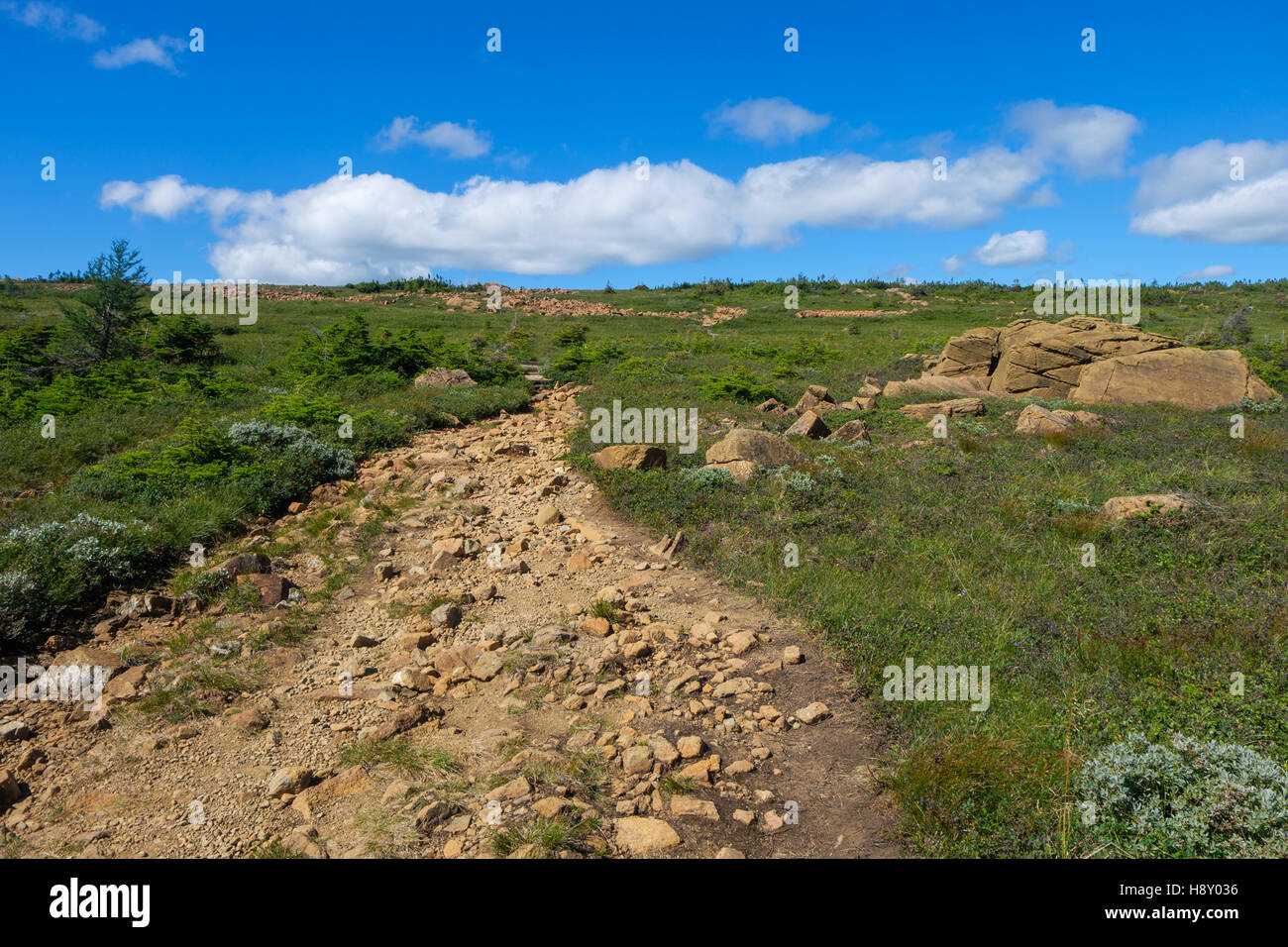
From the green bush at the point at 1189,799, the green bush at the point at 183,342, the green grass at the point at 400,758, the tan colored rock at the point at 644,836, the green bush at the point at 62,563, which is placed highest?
the green bush at the point at 183,342

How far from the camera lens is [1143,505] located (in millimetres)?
8914

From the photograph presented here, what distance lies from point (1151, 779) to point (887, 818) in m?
1.58

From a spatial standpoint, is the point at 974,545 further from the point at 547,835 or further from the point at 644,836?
the point at 547,835

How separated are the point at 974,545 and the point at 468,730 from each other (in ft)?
21.4

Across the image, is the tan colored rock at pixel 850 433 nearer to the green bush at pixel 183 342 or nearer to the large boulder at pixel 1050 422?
the large boulder at pixel 1050 422

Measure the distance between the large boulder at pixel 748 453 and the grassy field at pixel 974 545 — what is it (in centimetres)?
44

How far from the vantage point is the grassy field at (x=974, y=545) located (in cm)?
446

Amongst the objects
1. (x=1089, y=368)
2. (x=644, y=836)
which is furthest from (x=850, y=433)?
(x=644, y=836)

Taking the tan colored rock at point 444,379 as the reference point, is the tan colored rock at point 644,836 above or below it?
below

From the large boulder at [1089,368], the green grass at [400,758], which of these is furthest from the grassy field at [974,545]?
the green grass at [400,758]

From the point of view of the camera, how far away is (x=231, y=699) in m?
→ 5.60

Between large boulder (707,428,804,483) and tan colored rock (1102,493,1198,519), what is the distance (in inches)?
183

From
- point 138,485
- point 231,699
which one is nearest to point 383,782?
point 231,699

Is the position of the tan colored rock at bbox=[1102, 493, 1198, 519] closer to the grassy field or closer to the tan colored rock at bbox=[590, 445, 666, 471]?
the grassy field
